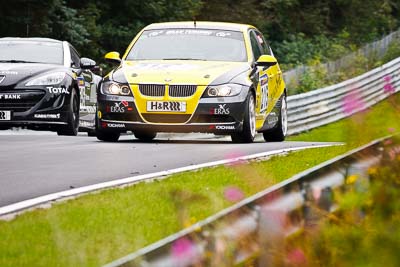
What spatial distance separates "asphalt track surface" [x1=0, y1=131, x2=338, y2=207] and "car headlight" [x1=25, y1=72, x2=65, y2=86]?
6.58ft

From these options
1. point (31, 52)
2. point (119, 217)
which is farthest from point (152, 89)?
point (119, 217)

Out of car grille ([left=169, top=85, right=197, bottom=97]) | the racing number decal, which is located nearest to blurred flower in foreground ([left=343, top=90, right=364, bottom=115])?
car grille ([left=169, top=85, right=197, bottom=97])

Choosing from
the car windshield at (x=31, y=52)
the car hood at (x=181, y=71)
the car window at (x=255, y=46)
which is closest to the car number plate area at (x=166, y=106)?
the car hood at (x=181, y=71)

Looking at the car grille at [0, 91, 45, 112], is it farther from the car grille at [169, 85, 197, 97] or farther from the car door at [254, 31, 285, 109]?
the car grille at [169, 85, 197, 97]

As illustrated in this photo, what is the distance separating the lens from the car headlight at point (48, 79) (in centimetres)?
1910

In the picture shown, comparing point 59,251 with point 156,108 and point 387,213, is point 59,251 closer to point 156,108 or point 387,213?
point 387,213

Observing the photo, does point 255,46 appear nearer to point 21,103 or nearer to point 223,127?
point 223,127

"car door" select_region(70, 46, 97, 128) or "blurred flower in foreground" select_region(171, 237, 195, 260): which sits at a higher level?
"blurred flower in foreground" select_region(171, 237, 195, 260)

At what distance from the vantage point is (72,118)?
64.7 feet

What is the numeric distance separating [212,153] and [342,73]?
1144 inches

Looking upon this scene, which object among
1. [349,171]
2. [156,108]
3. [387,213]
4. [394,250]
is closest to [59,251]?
[349,171]

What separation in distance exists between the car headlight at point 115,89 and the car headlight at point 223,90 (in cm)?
101

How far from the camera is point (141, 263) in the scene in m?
3.79

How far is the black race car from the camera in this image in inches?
752
